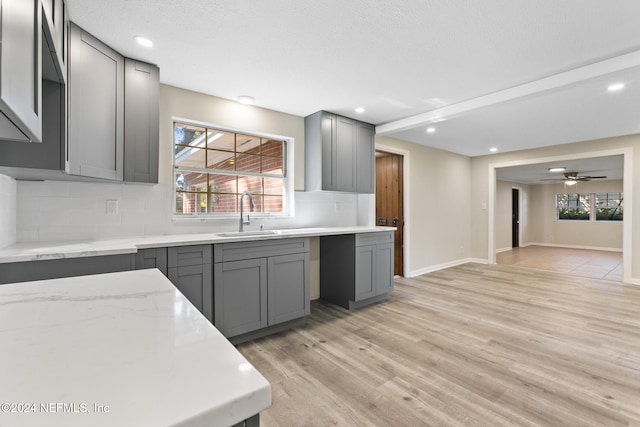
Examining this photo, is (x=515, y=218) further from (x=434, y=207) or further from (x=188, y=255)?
(x=188, y=255)

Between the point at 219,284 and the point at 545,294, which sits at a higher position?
the point at 219,284

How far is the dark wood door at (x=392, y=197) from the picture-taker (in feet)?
16.5

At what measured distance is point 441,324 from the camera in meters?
3.04

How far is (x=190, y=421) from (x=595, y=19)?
2.85 meters

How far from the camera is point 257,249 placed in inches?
104

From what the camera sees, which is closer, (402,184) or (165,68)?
(165,68)

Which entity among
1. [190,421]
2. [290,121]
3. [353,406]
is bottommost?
[353,406]

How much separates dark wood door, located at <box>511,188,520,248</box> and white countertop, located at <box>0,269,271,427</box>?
436 inches

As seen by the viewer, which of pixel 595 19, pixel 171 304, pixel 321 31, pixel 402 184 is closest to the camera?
pixel 171 304

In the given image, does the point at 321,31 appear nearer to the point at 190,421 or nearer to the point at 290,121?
the point at 290,121

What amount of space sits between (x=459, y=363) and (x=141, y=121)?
10.3 feet

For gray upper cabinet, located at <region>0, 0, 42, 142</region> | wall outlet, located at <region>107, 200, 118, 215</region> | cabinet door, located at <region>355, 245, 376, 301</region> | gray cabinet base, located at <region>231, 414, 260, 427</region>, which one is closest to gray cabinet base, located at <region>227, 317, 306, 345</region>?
cabinet door, located at <region>355, 245, 376, 301</region>

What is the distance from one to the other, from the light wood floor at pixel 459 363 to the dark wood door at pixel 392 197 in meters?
1.32

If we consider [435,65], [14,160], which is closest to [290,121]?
[435,65]
